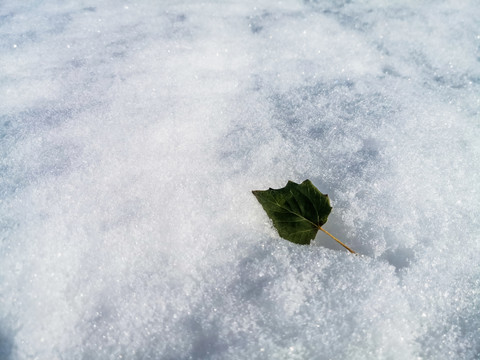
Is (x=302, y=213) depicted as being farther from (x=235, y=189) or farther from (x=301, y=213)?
(x=235, y=189)

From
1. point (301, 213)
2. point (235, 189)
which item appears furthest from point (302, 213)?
point (235, 189)

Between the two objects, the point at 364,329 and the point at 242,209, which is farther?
the point at 242,209

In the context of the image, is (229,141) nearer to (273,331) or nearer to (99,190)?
(99,190)

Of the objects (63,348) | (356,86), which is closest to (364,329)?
(63,348)
